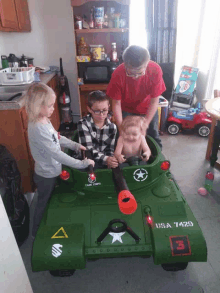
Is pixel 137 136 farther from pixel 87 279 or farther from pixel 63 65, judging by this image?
pixel 63 65

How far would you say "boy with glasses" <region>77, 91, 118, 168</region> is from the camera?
1658 millimetres

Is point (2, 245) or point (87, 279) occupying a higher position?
point (2, 245)

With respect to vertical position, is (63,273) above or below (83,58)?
below

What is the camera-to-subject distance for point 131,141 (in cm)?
177

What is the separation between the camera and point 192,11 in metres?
3.68

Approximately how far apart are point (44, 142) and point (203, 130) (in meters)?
2.71

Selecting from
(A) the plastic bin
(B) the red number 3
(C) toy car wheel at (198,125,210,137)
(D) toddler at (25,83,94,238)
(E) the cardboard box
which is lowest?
(C) toy car wheel at (198,125,210,137)

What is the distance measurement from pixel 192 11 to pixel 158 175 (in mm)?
3225

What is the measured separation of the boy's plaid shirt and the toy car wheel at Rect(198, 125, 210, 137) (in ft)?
6.84

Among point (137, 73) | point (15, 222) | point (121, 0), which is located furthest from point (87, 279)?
point (121, 0)

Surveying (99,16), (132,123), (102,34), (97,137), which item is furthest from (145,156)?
(102,34)

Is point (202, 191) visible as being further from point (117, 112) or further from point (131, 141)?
point (117, 112)

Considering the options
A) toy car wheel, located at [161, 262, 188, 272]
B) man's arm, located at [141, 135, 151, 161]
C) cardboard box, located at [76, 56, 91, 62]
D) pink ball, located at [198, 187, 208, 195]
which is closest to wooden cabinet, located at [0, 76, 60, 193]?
man's arm, located at [141, 135, 151, 161]

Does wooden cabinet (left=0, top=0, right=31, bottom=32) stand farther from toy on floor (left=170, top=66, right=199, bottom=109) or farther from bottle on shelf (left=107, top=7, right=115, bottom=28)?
toy on floor (left=170, top=66, right=199, bottom=109)
